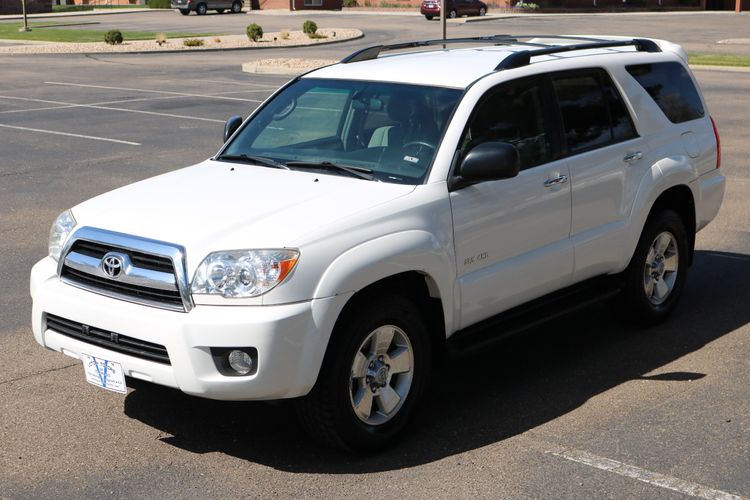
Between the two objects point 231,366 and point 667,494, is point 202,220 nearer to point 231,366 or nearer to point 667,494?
point 231,366

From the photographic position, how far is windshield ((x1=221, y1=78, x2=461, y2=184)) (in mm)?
5957

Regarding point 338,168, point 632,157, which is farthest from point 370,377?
point 632,157

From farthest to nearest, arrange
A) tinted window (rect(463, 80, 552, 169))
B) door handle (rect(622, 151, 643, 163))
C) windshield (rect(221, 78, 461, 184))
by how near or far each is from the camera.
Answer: door handle (rect(622, 151, 643, 163))
tinted window (rect(463, 80, 552, 169))
windshield (rect(221, 78, 461, 184))

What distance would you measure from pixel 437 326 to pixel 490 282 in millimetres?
405

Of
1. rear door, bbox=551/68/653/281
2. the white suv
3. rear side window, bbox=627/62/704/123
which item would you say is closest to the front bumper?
the white suv

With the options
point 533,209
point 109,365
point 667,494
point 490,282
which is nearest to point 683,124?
point 533,209

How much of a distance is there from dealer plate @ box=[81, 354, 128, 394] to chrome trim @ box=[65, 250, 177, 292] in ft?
1.33

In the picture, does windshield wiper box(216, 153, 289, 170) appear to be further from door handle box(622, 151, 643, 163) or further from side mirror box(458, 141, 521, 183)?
door handle box(622, 151, 643, 163)

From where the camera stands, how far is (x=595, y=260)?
6.81 m

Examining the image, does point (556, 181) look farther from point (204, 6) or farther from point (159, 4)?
point (159, 4)

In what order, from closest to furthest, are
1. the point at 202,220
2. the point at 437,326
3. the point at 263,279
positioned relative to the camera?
the point at 263,279 < the point at 202,220 < the point at 437,326

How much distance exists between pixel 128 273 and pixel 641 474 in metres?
2.63

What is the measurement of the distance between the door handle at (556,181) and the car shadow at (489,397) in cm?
116

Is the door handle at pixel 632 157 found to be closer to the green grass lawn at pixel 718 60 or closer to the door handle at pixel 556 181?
the door handle at pixel 556 181
